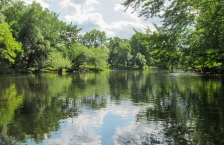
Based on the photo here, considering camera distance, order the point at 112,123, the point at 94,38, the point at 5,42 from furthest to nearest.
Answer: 1. the point at 94,38
2. the point at 5,42
3. the point at 112,123

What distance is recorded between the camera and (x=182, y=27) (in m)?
15.2

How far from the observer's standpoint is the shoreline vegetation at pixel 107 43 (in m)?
15.0

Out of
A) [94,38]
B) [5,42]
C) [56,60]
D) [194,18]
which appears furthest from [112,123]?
[94,38]

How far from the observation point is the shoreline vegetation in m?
15.0

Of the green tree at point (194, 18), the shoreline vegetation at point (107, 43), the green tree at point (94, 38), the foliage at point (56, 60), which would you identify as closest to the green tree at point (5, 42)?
the shoreline vegetation at point (107, 43)

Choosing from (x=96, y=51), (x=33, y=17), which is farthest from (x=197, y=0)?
(x=96, y=51)

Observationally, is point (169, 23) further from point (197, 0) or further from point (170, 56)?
point (170, 56)

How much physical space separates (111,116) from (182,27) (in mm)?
6489

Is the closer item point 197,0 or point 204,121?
point 204,121

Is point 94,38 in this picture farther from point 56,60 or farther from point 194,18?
point 194,18

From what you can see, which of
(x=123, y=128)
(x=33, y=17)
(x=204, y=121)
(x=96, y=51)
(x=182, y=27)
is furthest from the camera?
(x=96, y=51)

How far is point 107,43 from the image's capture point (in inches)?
5891

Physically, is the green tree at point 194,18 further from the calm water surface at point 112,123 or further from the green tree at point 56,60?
the green tree at point 56,60

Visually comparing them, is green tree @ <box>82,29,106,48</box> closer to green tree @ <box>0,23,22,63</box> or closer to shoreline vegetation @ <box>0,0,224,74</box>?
shoreline vegetation @ <box>0,0,224,74</box>
